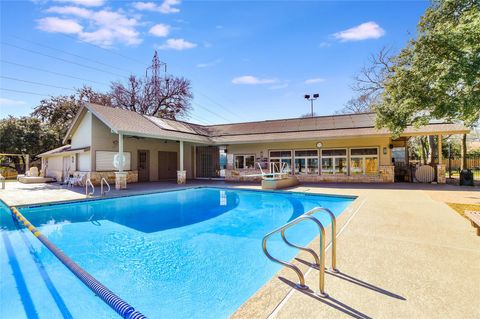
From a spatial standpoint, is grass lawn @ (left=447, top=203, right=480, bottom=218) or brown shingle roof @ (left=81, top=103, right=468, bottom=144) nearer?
grass lawn @ (left=447, top=203, right=480, bottom=218)

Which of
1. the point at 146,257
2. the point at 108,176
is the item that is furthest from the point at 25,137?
the point at 146,257

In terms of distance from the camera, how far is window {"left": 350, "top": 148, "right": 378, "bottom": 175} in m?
16.2

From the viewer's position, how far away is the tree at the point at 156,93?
99.6 feet

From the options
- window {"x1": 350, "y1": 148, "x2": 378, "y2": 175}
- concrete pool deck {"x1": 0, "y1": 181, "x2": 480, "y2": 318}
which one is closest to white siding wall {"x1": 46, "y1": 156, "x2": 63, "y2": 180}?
concrete pool deck {"x1": 0, "y1": 181, "x2": 480, "y2": 318}

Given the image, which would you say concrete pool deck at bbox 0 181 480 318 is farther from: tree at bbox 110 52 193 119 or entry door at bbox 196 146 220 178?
tree at bbox 110 52 193 119

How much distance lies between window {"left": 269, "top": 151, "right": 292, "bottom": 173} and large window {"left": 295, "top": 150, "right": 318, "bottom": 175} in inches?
20.2

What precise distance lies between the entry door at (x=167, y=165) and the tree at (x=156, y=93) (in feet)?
40.0

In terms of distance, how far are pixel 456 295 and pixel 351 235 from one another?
2.19 meters

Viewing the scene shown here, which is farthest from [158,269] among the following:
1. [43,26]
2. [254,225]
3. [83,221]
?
[43,26]

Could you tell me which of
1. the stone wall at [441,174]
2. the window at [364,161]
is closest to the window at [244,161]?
the window at [364,161]

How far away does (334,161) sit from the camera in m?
17.2

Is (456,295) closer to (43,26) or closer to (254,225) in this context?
(254,225)

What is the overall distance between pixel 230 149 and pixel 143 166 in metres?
6.69

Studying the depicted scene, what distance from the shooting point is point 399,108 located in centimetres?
1007
